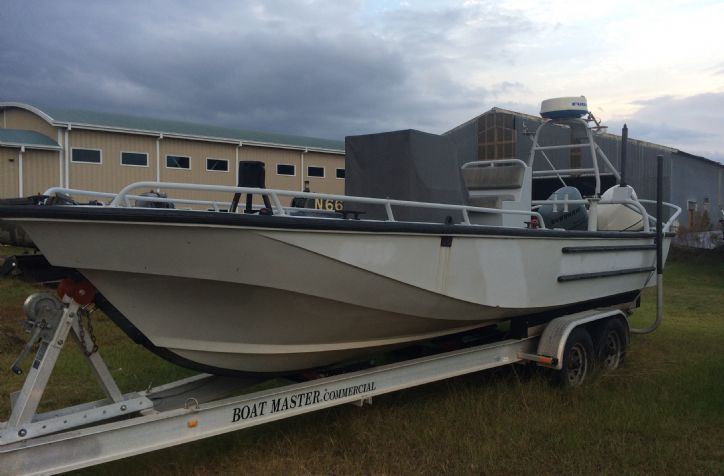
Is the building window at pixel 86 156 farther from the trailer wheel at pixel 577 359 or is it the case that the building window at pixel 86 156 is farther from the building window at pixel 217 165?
the trailer wheel at pixel 577 359

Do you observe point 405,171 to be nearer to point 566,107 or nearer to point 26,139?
point 566,107

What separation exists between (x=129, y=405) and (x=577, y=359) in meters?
3.68

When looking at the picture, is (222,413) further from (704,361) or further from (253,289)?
(704,361)

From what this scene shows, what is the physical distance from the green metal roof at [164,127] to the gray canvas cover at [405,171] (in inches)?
584

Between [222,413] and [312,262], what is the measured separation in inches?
38.0

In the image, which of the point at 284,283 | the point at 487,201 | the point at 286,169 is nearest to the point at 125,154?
the point at 286,169

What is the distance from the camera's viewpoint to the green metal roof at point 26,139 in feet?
55.0

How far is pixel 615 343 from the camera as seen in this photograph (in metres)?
5.88

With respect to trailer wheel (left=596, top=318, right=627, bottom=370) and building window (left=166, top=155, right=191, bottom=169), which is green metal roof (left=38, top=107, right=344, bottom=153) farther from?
trailer wheel (left=596, top=318, right=627, bottom=370)

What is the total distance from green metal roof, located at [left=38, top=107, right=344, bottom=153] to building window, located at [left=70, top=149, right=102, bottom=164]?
0.77m

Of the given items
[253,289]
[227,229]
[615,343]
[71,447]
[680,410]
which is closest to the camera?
[71,447]

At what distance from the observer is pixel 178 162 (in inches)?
750

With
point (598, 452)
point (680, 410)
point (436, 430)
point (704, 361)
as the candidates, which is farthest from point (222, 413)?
point (704, 361)

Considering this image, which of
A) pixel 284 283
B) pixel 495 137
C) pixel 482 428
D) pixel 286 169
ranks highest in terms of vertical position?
pixel 495 137
